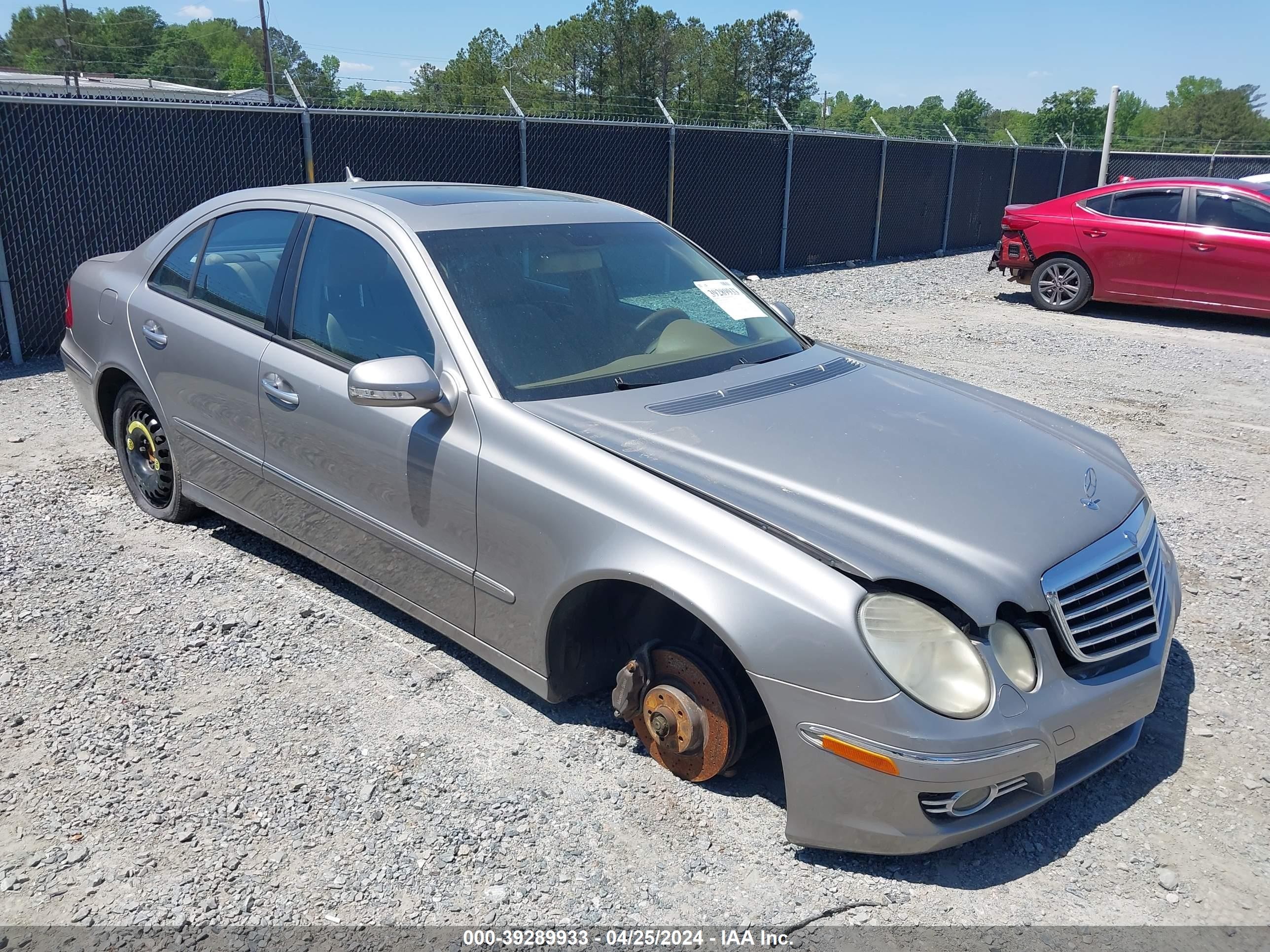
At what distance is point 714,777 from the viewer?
3.19 m

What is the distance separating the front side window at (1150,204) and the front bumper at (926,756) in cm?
1057

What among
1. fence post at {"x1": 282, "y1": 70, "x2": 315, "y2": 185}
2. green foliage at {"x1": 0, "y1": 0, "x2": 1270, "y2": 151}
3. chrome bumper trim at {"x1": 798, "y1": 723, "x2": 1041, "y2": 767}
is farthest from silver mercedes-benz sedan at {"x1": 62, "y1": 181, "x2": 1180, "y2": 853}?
green foliage at {"x1": 0, "y1": 0, "x2": 1270, "y2": 151}

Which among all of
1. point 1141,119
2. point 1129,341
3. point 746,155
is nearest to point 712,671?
point 1129,341

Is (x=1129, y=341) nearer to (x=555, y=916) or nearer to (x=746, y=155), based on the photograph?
(x=746, y=155)

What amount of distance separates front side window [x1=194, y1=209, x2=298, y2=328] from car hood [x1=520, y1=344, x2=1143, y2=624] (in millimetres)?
1562

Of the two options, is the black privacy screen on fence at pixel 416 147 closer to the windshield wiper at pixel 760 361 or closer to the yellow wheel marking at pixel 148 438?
the yellow wheel marking at pixel 148 438

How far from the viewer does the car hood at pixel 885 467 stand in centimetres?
274

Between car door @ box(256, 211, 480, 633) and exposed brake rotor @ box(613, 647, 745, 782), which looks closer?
exposed brake rotor @ box(613, 647, 745, 782)

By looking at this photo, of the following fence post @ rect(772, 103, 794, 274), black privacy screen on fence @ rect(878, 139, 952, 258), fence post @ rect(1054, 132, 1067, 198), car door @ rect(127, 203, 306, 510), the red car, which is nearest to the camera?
car door @ rect(127, 203, 306, 510)

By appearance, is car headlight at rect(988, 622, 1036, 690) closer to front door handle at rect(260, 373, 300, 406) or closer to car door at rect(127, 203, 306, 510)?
front door handle at rect(260, 373, 300, 406)

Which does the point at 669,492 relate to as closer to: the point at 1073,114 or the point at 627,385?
the point at 627,385

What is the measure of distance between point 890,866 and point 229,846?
1.84 meters

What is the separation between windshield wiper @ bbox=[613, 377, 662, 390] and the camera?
3.56 metres

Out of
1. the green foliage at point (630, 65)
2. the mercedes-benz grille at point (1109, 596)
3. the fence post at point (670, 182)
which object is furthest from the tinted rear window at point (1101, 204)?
the green foliage at point (630, 65)
